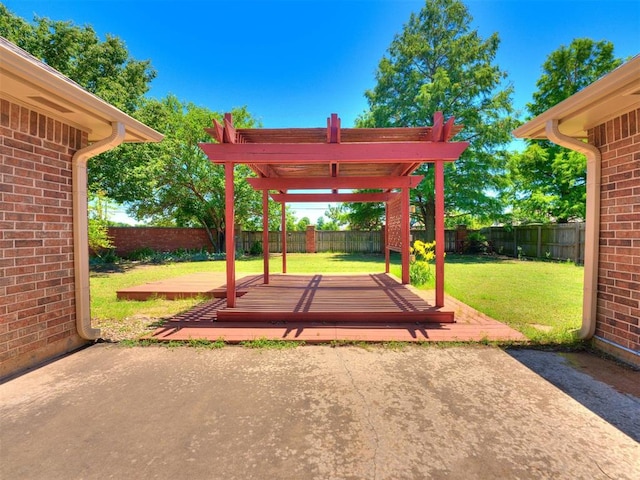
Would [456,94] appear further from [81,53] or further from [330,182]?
[81,53]

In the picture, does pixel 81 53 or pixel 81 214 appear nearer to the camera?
pixel 81 214

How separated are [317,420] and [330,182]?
17.4 feet

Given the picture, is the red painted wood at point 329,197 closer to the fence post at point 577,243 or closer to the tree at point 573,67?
the fence post at point 577,243

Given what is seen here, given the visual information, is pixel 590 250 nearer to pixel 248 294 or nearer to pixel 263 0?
pixel 248 294

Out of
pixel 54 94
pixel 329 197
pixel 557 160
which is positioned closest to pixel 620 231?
pixel 54 94

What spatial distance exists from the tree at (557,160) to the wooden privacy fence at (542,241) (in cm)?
189

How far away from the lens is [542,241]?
12891 millimetres

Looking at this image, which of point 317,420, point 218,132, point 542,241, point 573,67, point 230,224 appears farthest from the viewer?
point 573,67

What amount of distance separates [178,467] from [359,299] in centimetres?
375

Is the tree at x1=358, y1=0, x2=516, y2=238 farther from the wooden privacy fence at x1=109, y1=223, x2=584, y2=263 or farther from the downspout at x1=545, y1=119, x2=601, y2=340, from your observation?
the downspout at x1=545, y1=119, x2=601, y2=340

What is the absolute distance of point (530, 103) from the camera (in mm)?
16266

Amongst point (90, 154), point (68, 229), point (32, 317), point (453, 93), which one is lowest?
point (32, 317)

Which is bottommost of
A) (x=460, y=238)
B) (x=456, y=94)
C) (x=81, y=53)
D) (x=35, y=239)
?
(x=460, y=238)

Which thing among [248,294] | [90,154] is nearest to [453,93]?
[248,294]
